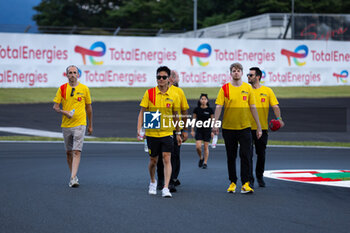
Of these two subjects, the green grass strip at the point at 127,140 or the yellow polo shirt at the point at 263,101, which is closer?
the yellow polo shirt at the point at 263,101

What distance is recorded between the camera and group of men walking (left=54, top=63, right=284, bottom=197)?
8.93m

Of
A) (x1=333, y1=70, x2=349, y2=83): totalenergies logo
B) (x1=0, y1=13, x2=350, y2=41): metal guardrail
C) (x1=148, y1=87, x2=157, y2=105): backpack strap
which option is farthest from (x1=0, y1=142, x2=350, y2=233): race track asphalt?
(x1=0, y1=13, x2=350, y2=41): metal guardrail

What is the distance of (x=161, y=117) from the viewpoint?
8867 millimetres

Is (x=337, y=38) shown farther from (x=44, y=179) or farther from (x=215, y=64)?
(x=44, y=179)

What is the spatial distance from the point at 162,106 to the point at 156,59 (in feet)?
85.0

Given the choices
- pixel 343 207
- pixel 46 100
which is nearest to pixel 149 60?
pixel 46 100

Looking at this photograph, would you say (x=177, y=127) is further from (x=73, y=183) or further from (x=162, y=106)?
(x=73, y=183)

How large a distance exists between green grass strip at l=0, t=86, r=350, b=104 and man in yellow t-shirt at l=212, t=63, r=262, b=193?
21.6m

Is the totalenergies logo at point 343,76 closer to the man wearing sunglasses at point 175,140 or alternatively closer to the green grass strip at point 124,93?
the green grass strip at point 124,93

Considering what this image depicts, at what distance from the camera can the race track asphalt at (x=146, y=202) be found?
6.90 metres

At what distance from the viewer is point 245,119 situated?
912cm

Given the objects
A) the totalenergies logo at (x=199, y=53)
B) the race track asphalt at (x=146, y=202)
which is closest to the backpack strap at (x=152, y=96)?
the race track asphalt at (x=146, y=202)

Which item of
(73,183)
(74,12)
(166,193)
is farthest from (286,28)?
(74,12)

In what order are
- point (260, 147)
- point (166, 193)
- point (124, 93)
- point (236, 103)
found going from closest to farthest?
point (166, 193) < point (236, 103) < point (260, 147) < point (124, 93)
